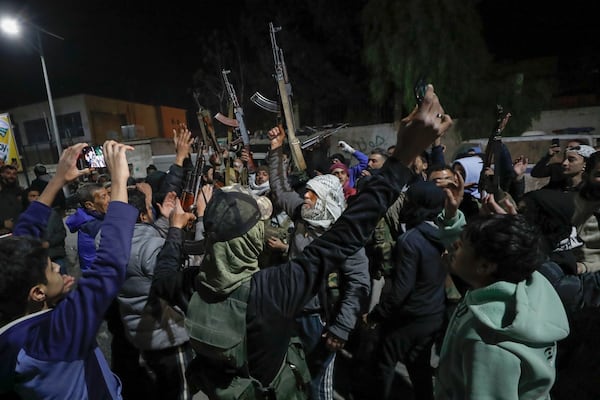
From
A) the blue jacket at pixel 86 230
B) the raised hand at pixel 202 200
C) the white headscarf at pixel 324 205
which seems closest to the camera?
the raised hand at pixel 202 200

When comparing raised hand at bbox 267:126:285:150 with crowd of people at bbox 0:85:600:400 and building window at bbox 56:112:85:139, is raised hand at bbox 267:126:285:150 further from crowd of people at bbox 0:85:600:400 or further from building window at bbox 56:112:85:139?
building window at bbox 56:112:85:139

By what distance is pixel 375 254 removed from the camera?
323 cm

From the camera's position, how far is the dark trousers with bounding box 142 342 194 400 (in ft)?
7.50

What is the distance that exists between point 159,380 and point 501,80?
17.1 metres

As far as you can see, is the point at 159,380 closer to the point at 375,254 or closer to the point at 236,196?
the point at 236,196

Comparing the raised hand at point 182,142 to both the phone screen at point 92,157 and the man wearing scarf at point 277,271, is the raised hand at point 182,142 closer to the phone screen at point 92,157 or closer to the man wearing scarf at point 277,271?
the phone screen at point 92,157

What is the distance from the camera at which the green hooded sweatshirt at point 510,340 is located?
121 centimetres

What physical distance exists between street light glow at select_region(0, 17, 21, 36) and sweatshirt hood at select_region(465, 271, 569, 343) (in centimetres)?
1199

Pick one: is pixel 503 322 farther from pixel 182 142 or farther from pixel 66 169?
pixel 182 142

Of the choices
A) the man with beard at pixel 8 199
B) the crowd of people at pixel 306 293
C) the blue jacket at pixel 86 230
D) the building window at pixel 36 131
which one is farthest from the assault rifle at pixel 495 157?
the building window at pixel 36 131

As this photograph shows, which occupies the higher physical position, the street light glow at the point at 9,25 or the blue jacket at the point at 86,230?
the street light glow at the point at 9,25

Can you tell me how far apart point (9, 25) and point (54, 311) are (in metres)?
11.1

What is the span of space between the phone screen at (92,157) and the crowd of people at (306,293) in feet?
0.38

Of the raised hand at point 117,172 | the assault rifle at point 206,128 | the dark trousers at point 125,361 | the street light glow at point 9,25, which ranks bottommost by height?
the dark trousers at point 125,361
